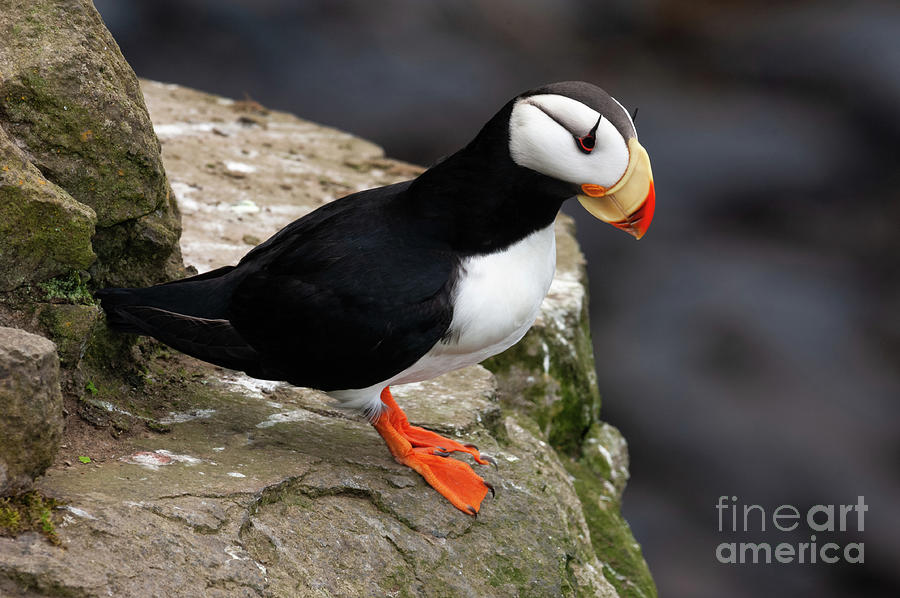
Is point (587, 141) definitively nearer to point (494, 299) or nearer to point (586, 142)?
point (586, 142)

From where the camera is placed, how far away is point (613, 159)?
10.1ft

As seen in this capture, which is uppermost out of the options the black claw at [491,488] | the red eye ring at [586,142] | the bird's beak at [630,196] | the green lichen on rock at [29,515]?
the red eye ring at [586,142]

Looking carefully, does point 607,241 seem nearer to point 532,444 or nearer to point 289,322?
point 532,444

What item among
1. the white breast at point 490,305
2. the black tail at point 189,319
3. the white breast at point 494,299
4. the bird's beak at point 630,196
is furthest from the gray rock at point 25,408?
the bird's beak at point 630,196

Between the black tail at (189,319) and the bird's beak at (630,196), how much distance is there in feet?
3.91

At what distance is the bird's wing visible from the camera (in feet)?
10.7

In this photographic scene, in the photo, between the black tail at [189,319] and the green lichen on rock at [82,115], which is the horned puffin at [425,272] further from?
the green lichen on rock at [82,115]

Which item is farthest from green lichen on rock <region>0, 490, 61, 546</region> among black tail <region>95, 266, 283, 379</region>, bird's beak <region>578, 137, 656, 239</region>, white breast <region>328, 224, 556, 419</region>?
bird's beak <region>578, 137, 656, 239</region>

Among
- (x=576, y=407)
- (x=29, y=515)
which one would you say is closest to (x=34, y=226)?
(x=29, y=515)

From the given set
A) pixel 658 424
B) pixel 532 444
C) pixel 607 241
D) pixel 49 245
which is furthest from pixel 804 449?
pixel 49 245

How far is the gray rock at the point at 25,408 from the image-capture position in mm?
2602

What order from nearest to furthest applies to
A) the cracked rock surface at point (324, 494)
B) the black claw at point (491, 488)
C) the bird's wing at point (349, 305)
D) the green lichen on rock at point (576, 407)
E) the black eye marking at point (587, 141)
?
the cracked rock surface at point (324, 494) → the black eye marking at point (587, 141) → the bird's wing at point (349, 305) → the black claw at point (491, 488) → the green lichen on rock at point (576, 407)

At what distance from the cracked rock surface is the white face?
4.08ft

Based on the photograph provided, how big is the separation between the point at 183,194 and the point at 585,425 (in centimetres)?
262
